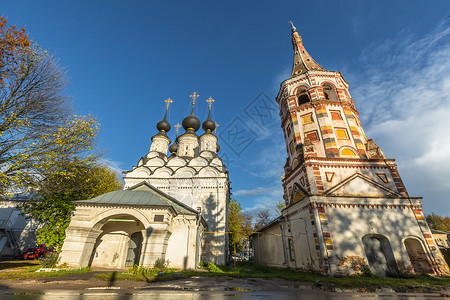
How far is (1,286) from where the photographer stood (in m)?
6.16

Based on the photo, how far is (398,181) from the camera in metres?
12.7

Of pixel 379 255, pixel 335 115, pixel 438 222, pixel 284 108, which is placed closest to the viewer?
pixel 379 255

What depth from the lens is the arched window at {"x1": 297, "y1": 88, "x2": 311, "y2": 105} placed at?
17406mm

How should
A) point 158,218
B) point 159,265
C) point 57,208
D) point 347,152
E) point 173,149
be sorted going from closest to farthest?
point 159,265, point 158,218, point 57,208, point 347,152, point 173,149

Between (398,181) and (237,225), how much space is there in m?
23.6

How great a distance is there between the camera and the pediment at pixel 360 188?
12250 millimetres

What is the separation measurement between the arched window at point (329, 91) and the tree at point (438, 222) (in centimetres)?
3754

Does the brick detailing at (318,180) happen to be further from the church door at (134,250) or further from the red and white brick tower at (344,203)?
the church door at (134,250)

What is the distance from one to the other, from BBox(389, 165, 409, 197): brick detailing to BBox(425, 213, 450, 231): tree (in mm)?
35649

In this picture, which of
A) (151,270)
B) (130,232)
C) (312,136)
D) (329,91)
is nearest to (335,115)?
(312,136)

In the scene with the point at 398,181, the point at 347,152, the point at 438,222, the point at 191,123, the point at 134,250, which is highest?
the point at 191,123

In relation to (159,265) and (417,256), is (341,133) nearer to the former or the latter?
(417,256)

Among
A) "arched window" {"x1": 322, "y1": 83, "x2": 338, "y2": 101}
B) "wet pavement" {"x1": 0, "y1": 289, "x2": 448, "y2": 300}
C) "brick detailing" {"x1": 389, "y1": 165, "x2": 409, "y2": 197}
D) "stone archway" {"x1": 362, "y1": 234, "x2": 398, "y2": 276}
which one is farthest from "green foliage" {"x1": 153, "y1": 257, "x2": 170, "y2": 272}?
"arched window" {"x1": 322, "y1": 83, "x2": 338, "y2": 101}

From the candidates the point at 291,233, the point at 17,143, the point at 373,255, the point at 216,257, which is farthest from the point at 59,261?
the point at 373,255
